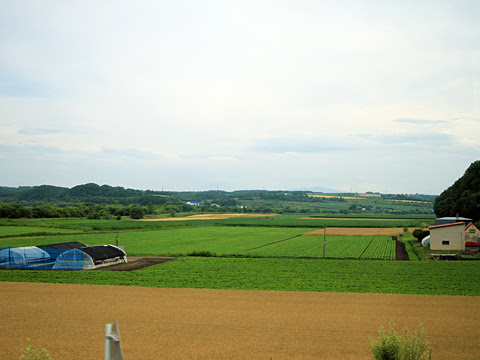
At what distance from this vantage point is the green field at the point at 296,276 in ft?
78.7

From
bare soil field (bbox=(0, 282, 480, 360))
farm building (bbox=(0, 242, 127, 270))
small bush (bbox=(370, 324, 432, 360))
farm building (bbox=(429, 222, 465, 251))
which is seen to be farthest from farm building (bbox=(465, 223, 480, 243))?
small bush (bbox=(370, 324, 432, 360))

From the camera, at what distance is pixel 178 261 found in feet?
119

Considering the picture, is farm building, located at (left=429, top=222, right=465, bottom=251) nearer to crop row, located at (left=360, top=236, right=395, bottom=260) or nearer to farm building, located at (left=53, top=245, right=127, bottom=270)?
crop row, located at (left=360, top=236, right=395, bottom=260)

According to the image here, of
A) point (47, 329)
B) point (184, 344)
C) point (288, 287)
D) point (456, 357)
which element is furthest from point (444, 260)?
point (47, 329)

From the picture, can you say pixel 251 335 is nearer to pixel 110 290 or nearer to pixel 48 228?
pixel 110 290

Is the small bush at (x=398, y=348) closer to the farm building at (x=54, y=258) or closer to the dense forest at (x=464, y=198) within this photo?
the farm building at (x=54, y=258)

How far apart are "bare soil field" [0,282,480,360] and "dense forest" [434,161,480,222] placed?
45.5m

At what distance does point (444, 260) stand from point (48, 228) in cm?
5745

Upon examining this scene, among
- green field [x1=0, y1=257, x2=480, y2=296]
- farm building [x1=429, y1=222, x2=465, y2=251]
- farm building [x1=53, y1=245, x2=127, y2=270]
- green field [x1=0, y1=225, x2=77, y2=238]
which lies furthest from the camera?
green field [x1=0, y1=225, x2=77, y2=238]

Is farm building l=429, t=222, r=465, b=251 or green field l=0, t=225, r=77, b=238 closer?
farm building l=429, t=222, r=465, b=251

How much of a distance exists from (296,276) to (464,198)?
1833 inches

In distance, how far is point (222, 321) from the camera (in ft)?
54.7

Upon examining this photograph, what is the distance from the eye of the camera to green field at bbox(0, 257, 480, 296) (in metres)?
24.0

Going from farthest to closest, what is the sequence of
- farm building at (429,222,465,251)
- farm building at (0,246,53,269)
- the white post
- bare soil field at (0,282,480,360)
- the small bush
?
farm building at (429,222,465,251) → farm building at (0,246,53,269) → bare soil field at (0,282,480,360) → the small bush → the white post
